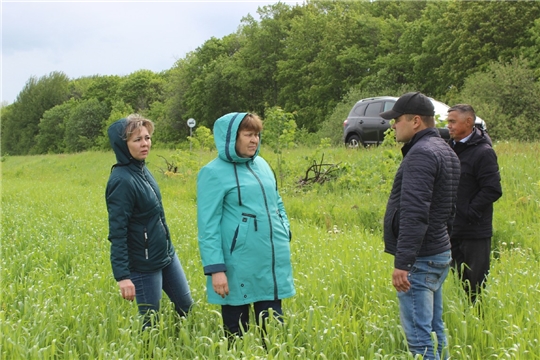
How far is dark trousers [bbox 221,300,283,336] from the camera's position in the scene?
11.2ft

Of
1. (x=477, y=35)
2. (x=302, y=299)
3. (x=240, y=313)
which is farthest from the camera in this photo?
(x=477, y=35)

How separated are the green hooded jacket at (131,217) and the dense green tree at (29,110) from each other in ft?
292

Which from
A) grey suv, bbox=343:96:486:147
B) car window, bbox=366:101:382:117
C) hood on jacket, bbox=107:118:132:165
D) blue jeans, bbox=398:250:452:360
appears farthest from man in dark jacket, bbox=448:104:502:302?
car window, bbox=366:101:382:117

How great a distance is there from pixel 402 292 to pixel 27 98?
9602 centimetres

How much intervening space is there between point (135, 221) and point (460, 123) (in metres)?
2.74

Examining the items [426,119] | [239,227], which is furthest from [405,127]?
[239,227]

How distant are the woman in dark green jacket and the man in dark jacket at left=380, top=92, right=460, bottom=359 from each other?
158cm

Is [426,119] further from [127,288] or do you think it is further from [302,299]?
[127,288]

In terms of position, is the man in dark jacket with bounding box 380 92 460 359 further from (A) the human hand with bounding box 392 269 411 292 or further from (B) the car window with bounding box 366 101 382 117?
(B) the car window with bounding box 366 101 382 117

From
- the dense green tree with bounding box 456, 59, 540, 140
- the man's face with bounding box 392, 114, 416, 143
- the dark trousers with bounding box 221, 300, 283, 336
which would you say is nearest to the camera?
the man's face with bounding box 392, 114, 416, 143

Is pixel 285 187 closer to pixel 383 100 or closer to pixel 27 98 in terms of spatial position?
pixel 383 100

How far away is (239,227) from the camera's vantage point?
10.7ft

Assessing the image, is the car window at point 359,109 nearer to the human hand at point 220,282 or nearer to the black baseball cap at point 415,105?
the black baseball cap at point 415,105

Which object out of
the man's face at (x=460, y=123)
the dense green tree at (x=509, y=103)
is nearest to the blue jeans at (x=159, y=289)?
the man's face at (x=460, y=123)
